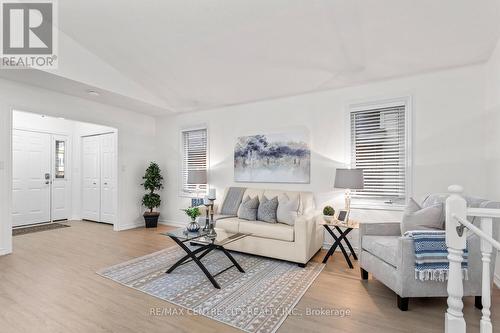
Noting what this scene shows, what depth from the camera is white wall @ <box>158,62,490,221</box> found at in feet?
10.3

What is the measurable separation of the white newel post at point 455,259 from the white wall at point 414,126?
222 centimetres

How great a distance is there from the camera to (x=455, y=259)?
1445 millimetres

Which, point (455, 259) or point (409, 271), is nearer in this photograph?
point (455, 259)

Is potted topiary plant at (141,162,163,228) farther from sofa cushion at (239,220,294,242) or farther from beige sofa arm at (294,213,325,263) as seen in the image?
beige sofa arm at (294,213,325,263)

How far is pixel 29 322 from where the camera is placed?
2.02 m

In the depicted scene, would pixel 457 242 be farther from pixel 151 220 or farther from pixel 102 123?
pixel 102 123

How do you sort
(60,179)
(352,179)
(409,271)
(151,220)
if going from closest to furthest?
(409,271) < (352,179) < (151,220) < (60,179)

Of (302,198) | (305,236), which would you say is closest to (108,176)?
(302,198)

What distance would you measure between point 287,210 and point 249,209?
0.61 meters

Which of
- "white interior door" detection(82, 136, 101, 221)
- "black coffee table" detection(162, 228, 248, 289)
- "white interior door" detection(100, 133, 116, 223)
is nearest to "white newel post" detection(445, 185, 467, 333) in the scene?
"black coffee table" detection(162, 228, 248, 289)

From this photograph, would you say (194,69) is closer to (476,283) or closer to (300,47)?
(300,47)

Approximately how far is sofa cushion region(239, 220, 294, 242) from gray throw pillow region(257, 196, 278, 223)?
99 mm

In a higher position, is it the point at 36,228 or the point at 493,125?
the point at 493,125

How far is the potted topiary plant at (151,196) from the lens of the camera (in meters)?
5.46
